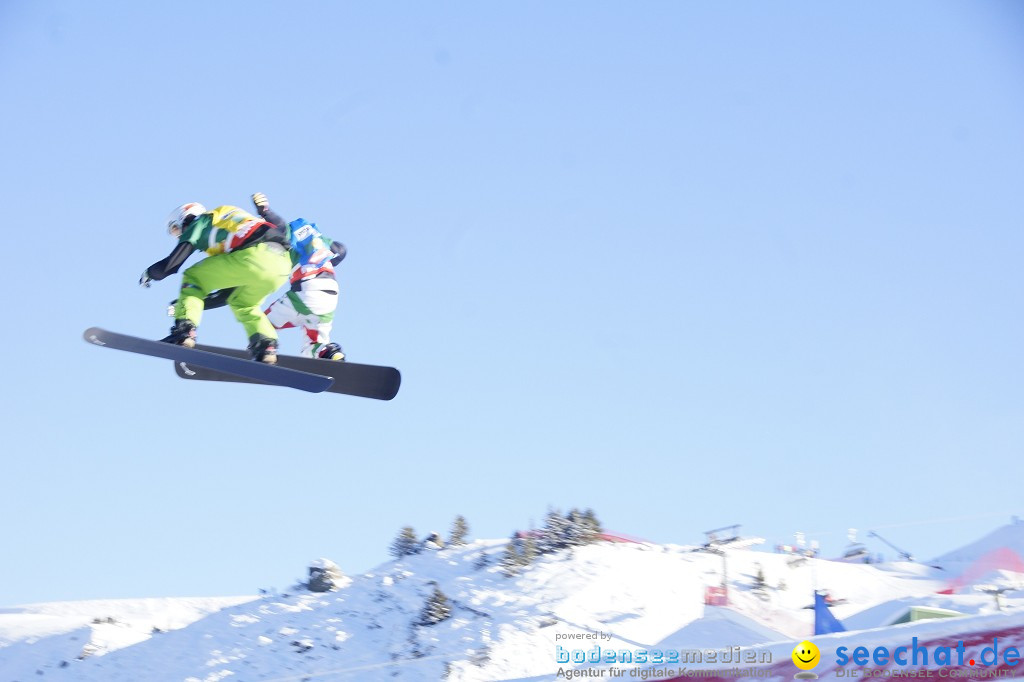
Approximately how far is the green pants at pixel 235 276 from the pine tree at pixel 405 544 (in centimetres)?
1083

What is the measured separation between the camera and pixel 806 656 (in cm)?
716

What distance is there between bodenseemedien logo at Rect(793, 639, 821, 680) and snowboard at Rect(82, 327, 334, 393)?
12.2 ft

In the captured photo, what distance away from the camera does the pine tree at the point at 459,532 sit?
1853 centimetres

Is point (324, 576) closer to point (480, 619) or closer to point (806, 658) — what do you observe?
point (480, 619)

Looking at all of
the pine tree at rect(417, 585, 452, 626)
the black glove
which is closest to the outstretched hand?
the black glove

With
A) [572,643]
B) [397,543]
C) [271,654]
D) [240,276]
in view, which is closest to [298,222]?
[240,276]

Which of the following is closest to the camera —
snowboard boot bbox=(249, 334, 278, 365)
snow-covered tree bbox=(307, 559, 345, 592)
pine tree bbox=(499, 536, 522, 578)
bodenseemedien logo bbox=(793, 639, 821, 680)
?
bodenseemedien logo bbox=(793, 639, 821, 680)

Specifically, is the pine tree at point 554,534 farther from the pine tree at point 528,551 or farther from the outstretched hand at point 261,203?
the outstretched hand at point 261,203

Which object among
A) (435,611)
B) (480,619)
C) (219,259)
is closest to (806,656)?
(219,259)

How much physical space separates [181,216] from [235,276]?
0.57 m

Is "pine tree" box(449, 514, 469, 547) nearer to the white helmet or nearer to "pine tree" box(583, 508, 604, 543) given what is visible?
"pine tree" box(583, 508, 604, 543)

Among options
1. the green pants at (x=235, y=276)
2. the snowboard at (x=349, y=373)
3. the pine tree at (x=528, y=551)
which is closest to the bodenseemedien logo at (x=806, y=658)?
the snowboard at (x=349, y=373)

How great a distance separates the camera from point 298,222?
333 inches

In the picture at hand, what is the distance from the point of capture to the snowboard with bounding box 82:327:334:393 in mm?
8133
